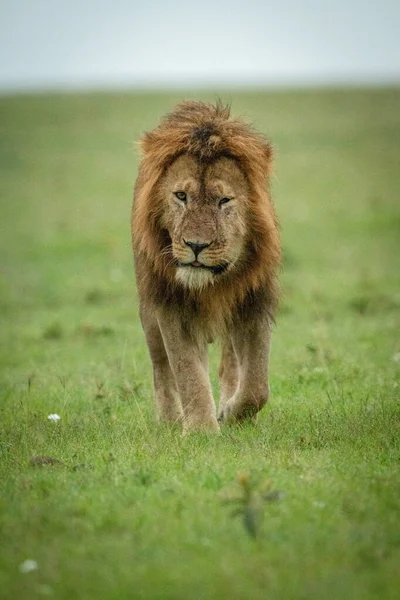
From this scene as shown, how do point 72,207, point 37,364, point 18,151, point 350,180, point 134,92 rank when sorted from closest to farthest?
point 37,364
point 72,207
point 350,180
point 18,151
point 134,92

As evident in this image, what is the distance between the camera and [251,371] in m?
7.34

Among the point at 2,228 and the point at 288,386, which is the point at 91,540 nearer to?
the point at 288,386

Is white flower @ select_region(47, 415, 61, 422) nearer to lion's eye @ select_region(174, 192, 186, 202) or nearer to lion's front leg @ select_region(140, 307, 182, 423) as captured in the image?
lion's front leg @ select_region(140, 307, 182, 423)

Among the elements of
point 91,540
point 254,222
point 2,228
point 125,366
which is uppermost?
point 254,222

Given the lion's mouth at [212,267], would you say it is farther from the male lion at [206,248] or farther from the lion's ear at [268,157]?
the lion's ear at [268,157]

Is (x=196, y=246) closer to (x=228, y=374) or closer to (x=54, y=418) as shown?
(x=228, y=374)

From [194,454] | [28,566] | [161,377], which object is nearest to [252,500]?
[28,566]

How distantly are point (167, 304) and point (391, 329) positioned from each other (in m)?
5.02

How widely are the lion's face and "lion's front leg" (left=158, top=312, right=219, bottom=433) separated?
0.47 meters

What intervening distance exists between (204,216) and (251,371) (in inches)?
45.5

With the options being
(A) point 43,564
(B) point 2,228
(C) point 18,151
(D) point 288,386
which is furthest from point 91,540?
(C) point 18,151

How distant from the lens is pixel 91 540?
475 cm

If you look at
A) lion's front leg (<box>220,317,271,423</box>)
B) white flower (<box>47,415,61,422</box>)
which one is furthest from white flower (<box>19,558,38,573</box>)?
white flower (<box>47,415,61,422</box>)

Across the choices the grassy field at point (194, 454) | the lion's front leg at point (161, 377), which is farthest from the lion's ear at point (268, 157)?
the grassy field at point (194, 454)
